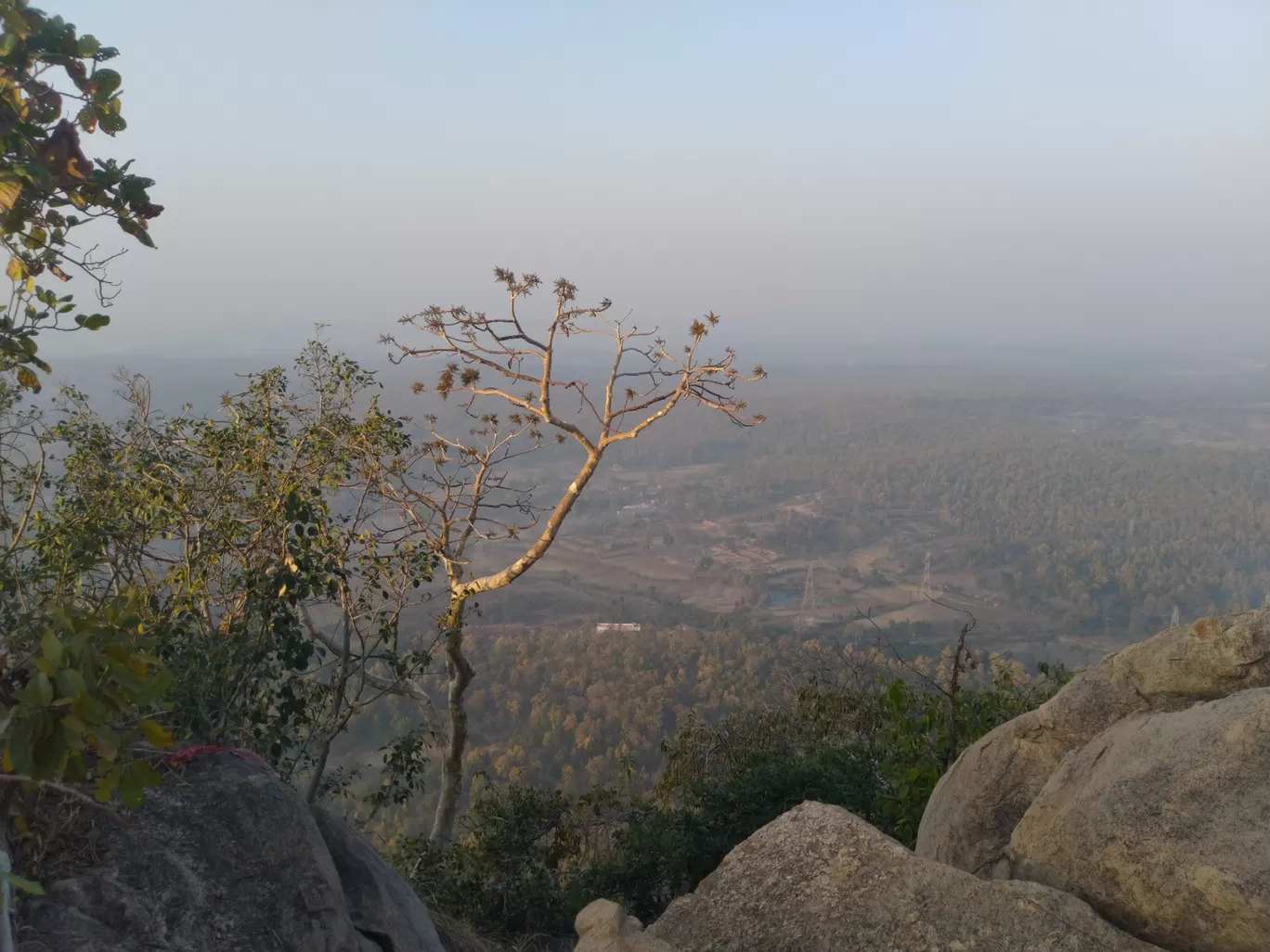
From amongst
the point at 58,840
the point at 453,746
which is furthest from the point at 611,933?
the point at 453,746

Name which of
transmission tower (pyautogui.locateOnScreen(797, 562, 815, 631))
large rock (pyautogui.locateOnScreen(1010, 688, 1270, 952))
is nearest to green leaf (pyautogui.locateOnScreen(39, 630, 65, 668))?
large rock (pyautogui.locateOnScreen(1010, 688, 1270, 952))

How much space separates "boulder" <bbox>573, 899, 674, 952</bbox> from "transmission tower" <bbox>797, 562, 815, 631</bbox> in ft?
125

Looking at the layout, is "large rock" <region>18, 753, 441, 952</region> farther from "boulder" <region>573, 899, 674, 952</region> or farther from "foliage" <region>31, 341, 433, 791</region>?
"foliage" <region>31, 341, 433, 791</region>

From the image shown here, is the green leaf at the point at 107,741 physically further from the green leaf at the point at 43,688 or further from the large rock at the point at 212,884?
the large rock at the point at 212,884

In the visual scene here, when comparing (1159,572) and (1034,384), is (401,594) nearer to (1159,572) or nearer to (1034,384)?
(1159,572)

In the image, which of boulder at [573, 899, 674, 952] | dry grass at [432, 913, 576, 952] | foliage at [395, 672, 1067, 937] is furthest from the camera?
foliage at [395, 672, 1067, 937]

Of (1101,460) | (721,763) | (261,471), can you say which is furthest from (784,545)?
(261,471)

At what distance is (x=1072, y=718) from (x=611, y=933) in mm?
3045

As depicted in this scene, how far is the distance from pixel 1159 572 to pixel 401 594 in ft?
190

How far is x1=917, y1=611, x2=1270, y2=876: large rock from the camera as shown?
4.37 m

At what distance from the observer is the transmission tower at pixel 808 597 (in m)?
44.4

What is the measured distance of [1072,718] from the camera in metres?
4.90

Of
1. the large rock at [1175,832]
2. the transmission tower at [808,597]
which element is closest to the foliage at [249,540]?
the large rock at [1175,832]

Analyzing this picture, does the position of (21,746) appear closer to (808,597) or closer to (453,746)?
(453,746)
